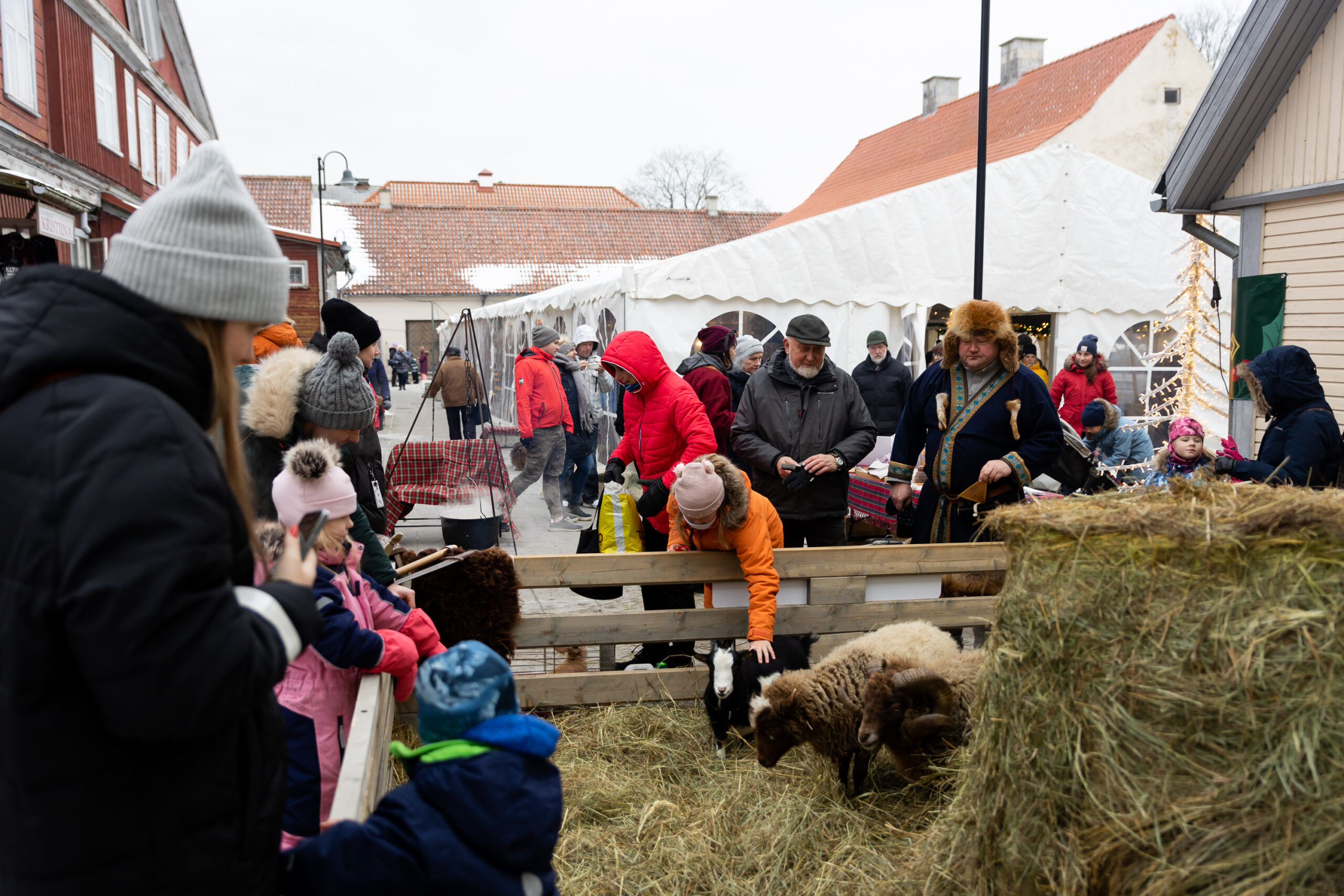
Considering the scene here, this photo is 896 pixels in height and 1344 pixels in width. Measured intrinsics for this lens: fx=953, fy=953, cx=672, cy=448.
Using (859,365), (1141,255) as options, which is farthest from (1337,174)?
(1141,255)

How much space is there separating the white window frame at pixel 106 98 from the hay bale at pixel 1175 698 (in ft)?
64.5

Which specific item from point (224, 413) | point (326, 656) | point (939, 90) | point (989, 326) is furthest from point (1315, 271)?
point (939, 90)

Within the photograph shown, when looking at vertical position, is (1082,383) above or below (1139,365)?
below

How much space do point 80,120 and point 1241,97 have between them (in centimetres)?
1714

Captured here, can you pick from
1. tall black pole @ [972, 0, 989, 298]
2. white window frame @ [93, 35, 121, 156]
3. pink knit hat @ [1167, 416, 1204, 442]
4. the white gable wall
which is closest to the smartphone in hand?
pink knit hat @ [1167, 416, 1204, 442]

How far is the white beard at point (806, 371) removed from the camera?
212 inches

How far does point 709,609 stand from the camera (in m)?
4.77

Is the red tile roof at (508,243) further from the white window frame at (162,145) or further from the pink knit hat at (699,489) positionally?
the pink knit hat at (699,489)

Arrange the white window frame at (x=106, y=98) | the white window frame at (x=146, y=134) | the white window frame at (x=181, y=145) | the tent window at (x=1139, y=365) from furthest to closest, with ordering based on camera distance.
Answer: the white window frame at (x=181, y=145) < the white window frame at (x=146, y=134) < the white window frame at (x=106, y=98) < the tent window at (x=1139, y=365)

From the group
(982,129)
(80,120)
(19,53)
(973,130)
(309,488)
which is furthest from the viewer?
(973,130)

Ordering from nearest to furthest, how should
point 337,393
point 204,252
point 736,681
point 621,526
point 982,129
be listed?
point 204,252 → point 337,393 → point 736,681 → point 621,526 → point 982,129

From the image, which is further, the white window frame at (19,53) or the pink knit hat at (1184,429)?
the white window frame at (19,53)

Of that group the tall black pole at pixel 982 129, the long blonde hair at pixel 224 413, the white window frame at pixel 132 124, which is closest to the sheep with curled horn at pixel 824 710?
the long blonde hair at pixel 224 413

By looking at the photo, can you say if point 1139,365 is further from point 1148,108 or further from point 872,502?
point 1148,108
